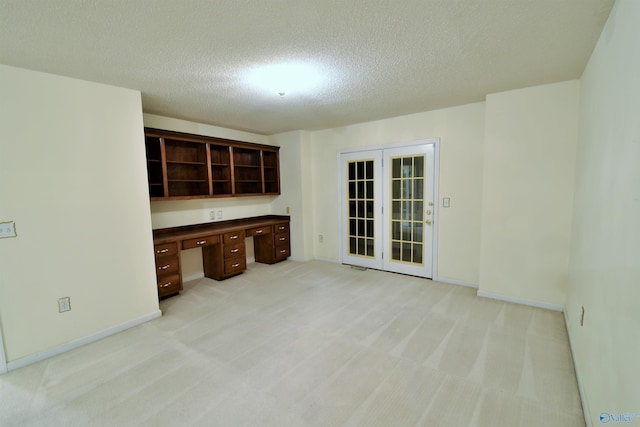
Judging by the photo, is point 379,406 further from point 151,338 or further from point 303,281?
point 303,281

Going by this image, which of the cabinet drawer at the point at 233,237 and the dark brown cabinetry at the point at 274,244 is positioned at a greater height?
the cabinet drawer at the point at 233,237

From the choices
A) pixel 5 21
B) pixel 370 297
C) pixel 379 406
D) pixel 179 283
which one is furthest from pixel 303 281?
pixel 5 21

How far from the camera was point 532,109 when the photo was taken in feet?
9.89

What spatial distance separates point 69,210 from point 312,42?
8.59 ft

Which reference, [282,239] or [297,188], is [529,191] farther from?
[282,239]

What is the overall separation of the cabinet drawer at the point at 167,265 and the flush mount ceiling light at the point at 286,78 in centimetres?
241

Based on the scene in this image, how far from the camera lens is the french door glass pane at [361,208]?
473 centimetres

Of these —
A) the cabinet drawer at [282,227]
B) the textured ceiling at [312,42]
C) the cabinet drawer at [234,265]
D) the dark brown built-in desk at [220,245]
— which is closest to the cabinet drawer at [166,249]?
the dark brown built-in desk at [220,245]

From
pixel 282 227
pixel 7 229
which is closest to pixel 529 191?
pixel 282 227

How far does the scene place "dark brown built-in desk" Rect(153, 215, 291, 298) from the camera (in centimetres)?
356

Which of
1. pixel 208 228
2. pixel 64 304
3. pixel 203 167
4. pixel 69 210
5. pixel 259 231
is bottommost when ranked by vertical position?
pixel 64 304

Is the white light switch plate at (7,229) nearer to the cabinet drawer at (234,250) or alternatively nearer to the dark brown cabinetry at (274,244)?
the cabinet drawer at (234,250)

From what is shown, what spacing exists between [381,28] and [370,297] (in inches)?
115

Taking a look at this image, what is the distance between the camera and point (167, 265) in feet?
11.7
